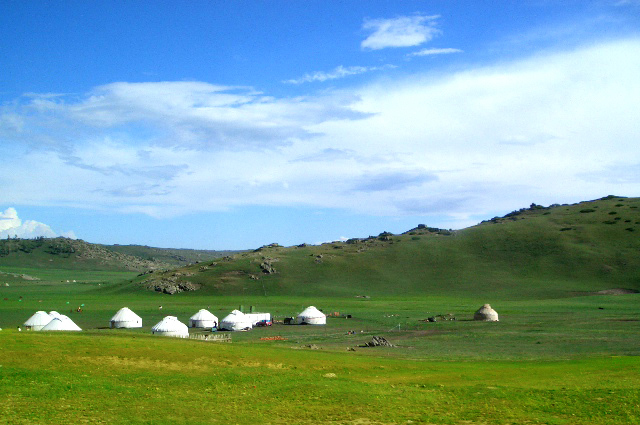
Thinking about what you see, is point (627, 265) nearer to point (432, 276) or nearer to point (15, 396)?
point (432, 276)

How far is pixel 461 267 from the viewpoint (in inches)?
6786

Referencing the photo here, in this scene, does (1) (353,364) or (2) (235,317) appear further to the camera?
(2) (235,317)

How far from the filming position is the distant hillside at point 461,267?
154625 mm

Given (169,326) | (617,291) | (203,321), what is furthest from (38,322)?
(617,291)

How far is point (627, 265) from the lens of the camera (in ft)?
517

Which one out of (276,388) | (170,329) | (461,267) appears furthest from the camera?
(461,267)

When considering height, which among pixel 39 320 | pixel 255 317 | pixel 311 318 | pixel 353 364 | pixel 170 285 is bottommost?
pixel 311 318

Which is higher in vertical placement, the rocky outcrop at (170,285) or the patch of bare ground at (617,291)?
the rocky outcrop at (170,285)

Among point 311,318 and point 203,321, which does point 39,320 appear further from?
point 311,318

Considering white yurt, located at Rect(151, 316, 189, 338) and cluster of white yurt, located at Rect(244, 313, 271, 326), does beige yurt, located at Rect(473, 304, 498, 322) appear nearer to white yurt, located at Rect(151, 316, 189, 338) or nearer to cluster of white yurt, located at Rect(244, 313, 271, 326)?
cluster of white yurt, located at Rect(244, 313, 271, 326)

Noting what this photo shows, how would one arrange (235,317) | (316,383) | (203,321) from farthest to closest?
(203,321) < (235,317) < (316,383)

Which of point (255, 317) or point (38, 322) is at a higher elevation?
point (38, 322)

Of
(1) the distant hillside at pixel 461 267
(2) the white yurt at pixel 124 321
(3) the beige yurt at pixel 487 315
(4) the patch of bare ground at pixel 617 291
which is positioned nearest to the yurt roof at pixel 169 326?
(2) the white yurt at pixel 124 321

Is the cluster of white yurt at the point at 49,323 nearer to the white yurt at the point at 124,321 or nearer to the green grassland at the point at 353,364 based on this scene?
the green grassland at the point at 353,364
